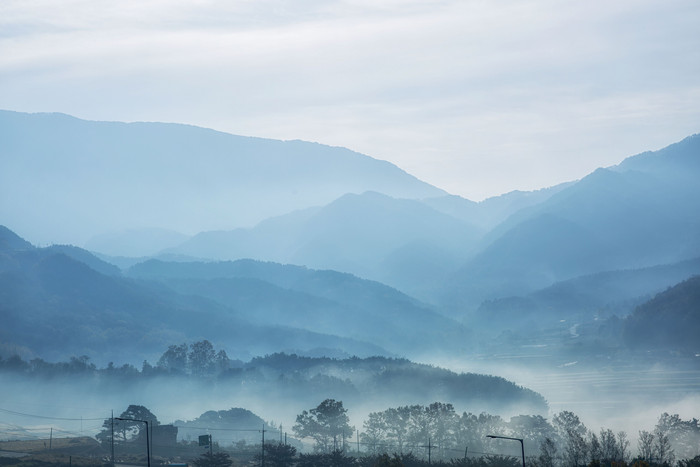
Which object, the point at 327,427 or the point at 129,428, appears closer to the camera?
the point at 327,427

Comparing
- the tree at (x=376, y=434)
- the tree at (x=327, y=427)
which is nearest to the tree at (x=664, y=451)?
the tree at (x=376, y=434)

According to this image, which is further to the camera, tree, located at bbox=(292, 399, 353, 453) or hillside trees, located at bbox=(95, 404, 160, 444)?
tree, located at bbox=(292, 399, 353, 453)

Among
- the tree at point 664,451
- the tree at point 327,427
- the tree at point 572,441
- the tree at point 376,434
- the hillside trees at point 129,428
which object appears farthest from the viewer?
the tree at point 327,427

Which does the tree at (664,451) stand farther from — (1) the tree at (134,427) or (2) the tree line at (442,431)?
(1) the tree at (134,427)

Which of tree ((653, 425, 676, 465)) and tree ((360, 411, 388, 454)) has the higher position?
tree ((360, 411, 388, 454))

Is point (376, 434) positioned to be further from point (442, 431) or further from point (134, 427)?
point (134, 427)

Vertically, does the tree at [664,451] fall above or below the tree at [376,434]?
below

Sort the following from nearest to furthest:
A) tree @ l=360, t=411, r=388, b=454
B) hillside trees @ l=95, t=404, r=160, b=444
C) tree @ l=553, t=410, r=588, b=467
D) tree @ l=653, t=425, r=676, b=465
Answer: tree @ l=553, t=410, r=588, b=467, tree @ l=653, t=425, r=676, b=465, hillside trees @ l=95, t=404, r=160, b=444, tree @ l=360, t=411, r=388, b=454

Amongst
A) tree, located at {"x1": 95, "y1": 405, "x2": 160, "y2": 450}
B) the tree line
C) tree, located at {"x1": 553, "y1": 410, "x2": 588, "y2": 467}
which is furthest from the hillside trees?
tree, located at {"x1": 553, "y1": 410, "x2": 588, "y2": 467}

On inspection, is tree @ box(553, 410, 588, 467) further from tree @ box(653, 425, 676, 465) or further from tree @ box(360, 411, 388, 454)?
tree @ box(360, 411, 388, 454)

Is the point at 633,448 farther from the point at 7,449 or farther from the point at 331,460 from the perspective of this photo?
the point at 7,449

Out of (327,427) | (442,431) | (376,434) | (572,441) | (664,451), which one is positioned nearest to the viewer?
(572,441)

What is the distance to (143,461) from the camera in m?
149

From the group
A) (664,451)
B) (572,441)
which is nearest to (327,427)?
(572,441)
